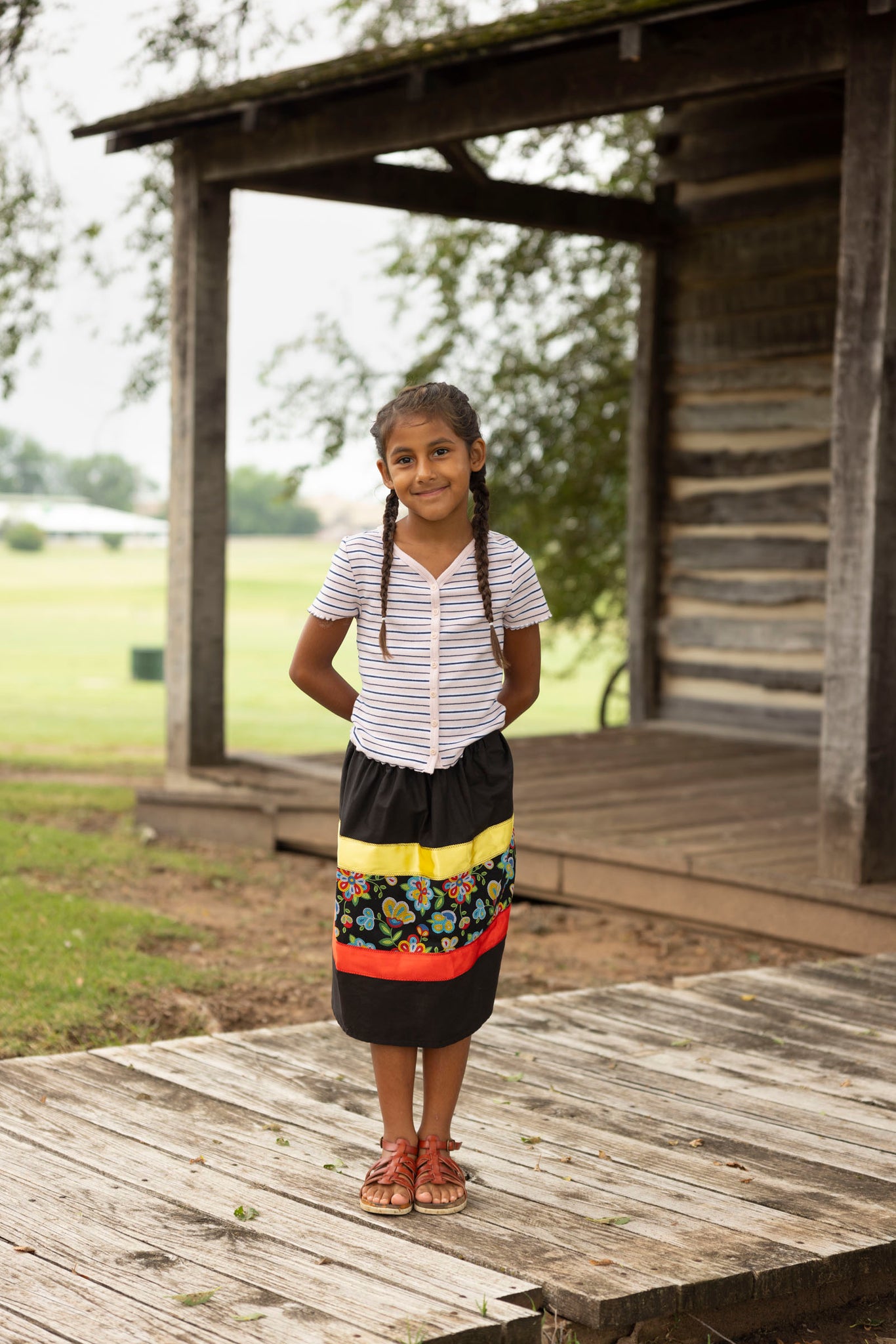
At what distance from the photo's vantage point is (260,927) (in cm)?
686

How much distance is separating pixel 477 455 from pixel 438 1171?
139 cm

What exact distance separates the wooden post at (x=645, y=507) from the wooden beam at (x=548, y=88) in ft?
10.2

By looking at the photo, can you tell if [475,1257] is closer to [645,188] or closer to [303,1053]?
[303,1053]

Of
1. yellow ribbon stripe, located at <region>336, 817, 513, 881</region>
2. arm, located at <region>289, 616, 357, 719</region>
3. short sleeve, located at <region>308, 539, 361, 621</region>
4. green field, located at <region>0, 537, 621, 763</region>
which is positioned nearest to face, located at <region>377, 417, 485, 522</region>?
short sleeve, located at <region>308, 539, 361, 621</region>

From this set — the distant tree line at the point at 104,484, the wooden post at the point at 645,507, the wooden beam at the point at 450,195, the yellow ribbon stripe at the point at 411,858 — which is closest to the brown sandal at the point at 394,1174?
the yellow ribbon stripe at the point at 411,858

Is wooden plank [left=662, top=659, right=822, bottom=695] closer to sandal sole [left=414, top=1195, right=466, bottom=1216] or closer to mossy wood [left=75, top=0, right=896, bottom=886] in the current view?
mossy wood [left=75, top=0, right=896, bottom=886]

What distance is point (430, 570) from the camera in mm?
3111

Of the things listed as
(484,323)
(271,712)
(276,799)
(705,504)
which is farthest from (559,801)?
(271,712)

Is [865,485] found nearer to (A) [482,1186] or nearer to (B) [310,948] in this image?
(B) [310,948]

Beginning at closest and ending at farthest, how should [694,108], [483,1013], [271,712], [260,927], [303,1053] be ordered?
[483,1013] → [303,1053] → [260,927] → [694,108] → [271,712]

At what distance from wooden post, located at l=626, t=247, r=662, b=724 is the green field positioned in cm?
233

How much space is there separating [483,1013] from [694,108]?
27.5 feet

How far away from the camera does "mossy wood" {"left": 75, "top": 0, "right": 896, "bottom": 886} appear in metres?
5.68

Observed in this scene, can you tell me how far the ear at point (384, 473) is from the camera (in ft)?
10.3
